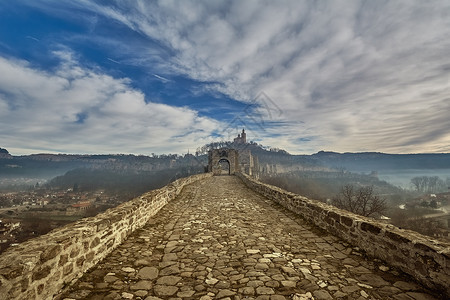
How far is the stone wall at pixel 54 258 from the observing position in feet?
6.44

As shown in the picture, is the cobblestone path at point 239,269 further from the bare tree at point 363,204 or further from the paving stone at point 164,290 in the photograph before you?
the bare tree at point 363,204

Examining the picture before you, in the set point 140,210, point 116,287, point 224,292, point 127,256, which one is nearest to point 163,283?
point 116,287

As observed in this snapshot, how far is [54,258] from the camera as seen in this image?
2.46 m

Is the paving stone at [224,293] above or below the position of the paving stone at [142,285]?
above

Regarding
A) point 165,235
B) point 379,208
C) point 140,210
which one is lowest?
point 379,208

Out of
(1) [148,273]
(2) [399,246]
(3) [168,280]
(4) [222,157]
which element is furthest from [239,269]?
(4) [222,157]

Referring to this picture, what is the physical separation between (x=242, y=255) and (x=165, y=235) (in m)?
2.12

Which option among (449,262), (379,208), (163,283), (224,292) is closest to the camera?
(449,262)

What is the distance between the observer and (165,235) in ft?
16.3

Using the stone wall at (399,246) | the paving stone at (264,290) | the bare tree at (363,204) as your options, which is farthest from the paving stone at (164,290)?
the bare tree at (363,204)

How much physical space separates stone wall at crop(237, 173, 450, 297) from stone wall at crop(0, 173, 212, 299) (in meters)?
4.51

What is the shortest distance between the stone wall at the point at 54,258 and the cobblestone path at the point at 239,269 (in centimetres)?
18

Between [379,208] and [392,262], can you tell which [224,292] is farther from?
[379,208]

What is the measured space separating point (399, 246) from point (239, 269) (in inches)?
94.5
